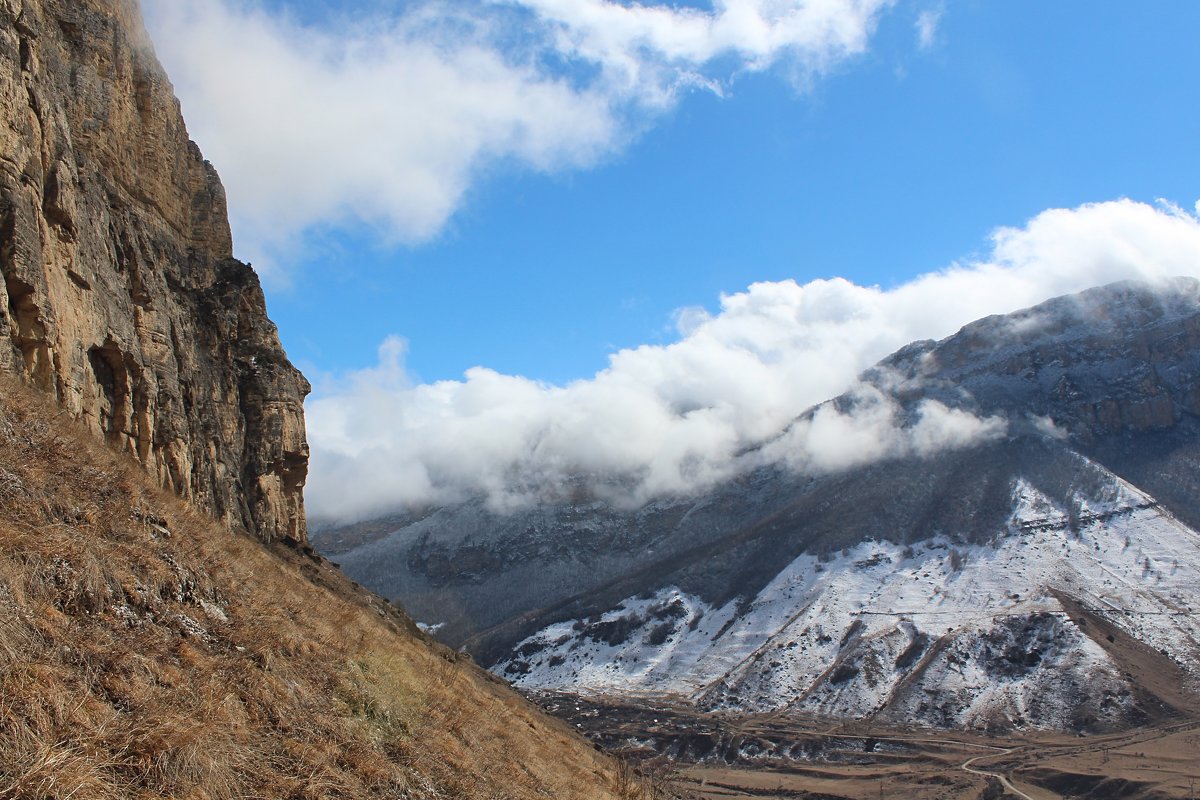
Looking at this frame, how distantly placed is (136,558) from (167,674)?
210 centimetres

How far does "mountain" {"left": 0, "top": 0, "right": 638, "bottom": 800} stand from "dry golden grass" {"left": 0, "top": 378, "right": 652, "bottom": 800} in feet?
0.09

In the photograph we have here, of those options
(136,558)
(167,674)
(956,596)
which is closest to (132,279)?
(136,558)

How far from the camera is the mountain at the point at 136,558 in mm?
6430

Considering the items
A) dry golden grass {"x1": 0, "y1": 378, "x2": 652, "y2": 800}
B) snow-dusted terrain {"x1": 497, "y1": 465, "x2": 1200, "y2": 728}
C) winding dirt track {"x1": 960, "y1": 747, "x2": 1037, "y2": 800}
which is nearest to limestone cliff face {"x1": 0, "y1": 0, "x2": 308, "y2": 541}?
dry golden grass {"x1": 0, "y1": 378, "x2": 652, "y2": 800}

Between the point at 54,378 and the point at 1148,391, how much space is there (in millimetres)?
226352

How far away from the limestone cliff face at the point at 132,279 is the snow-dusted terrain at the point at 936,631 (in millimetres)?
103320

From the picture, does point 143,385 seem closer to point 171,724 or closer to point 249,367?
point 249,367

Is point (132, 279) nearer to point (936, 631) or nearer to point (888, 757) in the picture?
point (888, 757)

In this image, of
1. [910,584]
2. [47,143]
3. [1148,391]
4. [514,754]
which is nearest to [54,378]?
[47,143]

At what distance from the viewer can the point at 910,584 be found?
151 meters

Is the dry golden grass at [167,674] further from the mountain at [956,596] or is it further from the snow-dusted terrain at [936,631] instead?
the snow-dusted terrain at [936,631]

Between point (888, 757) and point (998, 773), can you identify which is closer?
point (998, 773)

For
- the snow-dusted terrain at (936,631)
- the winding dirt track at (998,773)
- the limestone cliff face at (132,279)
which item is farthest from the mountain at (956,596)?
the limestone cliff face at (132,279)

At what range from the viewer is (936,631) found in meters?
131
